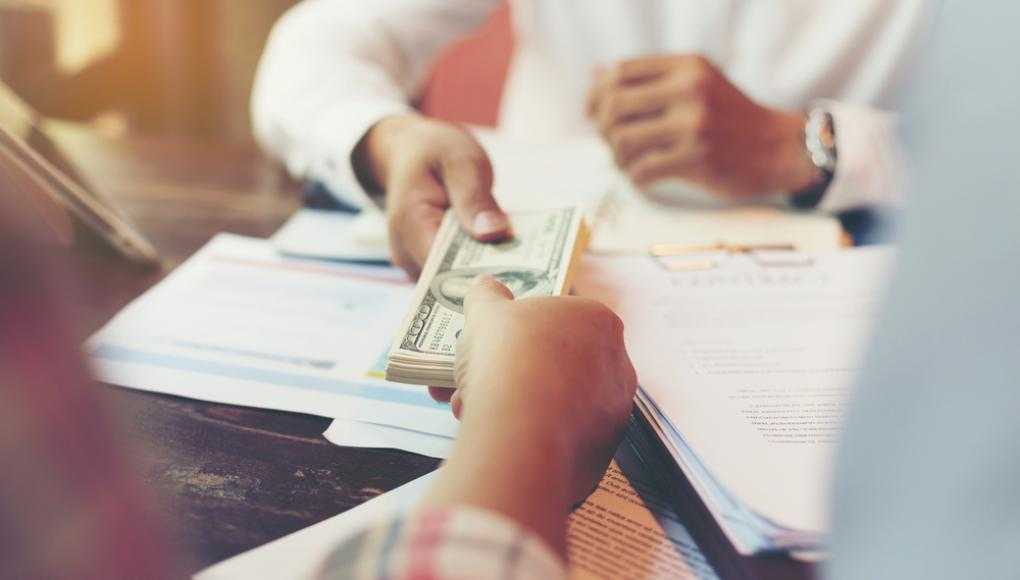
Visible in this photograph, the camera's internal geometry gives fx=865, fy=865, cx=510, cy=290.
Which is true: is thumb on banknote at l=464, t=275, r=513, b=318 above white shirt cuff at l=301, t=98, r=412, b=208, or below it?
above

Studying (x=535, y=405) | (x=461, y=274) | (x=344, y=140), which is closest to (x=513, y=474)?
(x=535, y=405)

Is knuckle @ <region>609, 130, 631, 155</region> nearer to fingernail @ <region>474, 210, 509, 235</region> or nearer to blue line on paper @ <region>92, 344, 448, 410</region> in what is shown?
fingernail @ <region>474, 210, 509, 235</region>

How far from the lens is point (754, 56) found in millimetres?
1134

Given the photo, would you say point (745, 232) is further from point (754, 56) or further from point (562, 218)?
point (754, 56)

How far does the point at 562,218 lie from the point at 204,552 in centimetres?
38

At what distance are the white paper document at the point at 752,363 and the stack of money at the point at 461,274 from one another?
0.14 ft

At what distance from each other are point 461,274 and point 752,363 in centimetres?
21

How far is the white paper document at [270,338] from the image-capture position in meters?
0.55

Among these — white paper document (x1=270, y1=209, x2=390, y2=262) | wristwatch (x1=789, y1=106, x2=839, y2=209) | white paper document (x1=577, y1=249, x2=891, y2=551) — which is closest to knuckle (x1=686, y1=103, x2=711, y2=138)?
wristwatch (x1=789, y1=106, x2=839, y2=209)

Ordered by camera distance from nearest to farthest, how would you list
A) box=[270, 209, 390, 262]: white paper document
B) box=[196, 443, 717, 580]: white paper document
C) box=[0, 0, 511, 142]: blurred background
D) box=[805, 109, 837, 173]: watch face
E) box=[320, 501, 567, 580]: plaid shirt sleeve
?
box=[320, 501, 567, 580]: plaid shirt sleeve < box=[196, 443, 717, 580]: white paper document < box=[270, 209, 390, 262]: white paper document < box=[805, 109, 837, 173]: watch face < box=[0, 0, 511, 142]: blurred background

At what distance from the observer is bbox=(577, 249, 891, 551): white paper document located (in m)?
0.42

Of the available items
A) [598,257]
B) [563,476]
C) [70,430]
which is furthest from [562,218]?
[70,430]

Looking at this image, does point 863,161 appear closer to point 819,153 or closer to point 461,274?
point 819,153

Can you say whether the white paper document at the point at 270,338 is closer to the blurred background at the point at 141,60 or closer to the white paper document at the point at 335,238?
the white paper document at the point at 335,238
